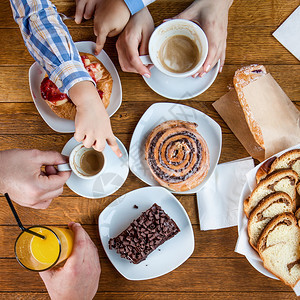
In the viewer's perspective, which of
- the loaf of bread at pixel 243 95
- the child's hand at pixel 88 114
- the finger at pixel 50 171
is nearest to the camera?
the child's hand at pixel 88 114

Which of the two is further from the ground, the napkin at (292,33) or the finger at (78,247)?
the napkin at (292,33)

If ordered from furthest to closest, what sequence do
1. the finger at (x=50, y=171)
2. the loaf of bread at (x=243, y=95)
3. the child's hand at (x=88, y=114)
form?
the loaf of bread at (x=243, y=95) → the finger at (x=50, y=171) → the child's hand at (x=88, y=114)

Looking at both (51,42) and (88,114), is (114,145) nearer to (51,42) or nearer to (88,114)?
(88,114)

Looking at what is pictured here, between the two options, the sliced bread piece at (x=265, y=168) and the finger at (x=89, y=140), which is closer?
the finger at (x=89, y=140)

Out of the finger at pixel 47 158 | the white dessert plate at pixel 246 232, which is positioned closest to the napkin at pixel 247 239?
the white dessert plate at pixel 246 232

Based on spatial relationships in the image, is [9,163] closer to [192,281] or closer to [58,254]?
[58,254]

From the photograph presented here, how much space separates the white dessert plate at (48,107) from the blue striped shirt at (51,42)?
0.53 feet

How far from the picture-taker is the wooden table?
141 centimetres

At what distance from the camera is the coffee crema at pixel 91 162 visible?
1.34m

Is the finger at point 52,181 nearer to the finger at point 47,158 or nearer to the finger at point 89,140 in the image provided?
the finger at point 47,158

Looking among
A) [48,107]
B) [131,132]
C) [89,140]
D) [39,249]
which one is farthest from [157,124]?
[39,249]

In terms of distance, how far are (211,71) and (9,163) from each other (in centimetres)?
84

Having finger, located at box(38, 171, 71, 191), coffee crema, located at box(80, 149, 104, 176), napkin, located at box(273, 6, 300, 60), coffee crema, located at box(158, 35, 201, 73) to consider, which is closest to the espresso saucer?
coffee crema, located at box(80, 149, 104, 176)

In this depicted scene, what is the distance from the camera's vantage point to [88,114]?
113 centimetres
